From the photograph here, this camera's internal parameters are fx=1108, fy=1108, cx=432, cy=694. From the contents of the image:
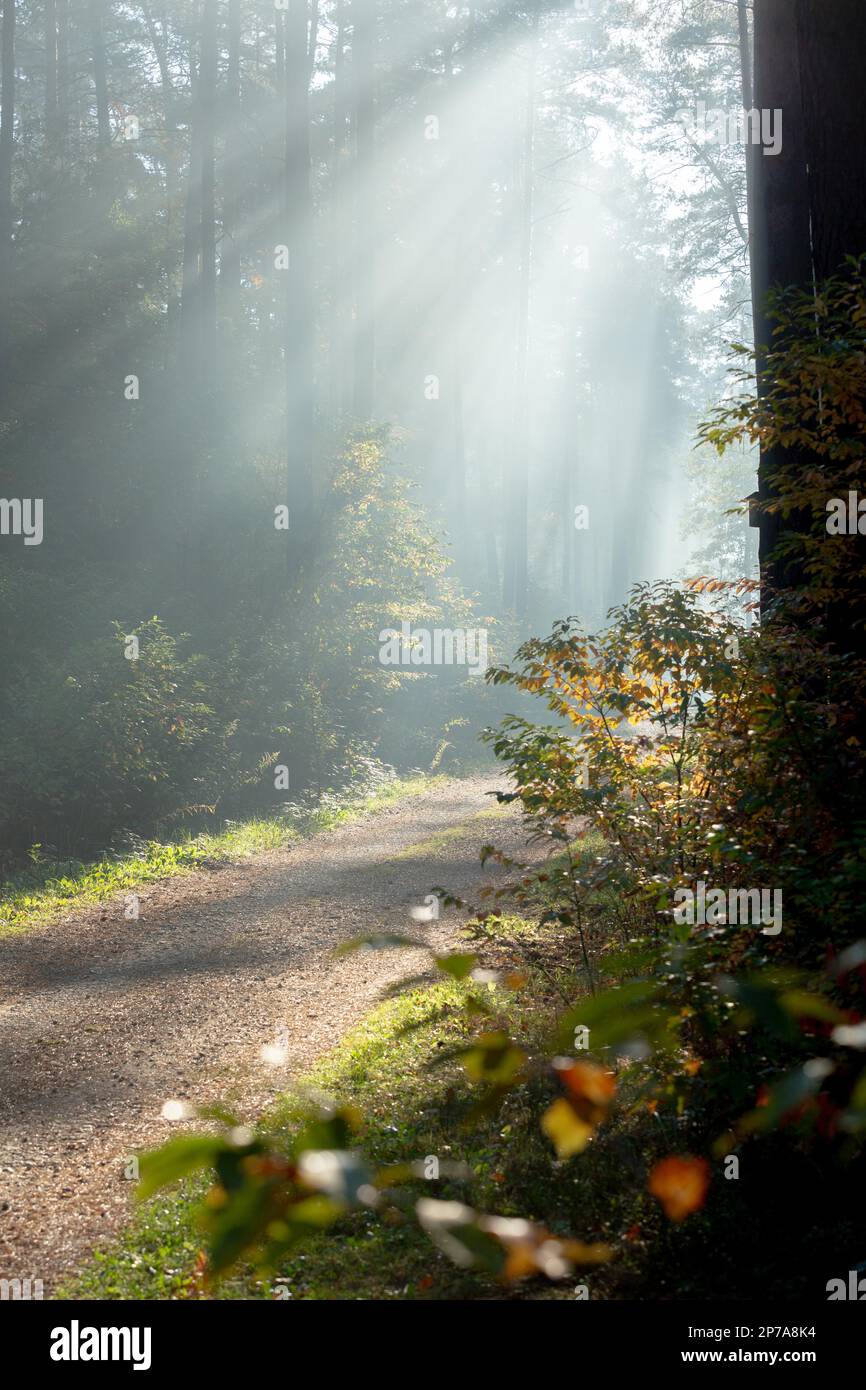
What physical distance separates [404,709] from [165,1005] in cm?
1655

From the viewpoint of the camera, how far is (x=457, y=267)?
105 ft

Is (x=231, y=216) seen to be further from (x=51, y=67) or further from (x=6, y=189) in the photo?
(x=6, y=189)

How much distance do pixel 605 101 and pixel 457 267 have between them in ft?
19.9

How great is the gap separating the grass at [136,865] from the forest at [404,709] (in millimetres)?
97

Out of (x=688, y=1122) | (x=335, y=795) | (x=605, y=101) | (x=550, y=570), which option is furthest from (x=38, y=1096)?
(x=550, y=570)

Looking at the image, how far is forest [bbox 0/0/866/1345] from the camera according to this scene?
4.07 m

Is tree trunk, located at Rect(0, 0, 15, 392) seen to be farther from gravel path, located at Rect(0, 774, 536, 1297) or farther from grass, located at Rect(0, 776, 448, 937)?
gravel path, located at Rect(0, 774, 536, 1297)

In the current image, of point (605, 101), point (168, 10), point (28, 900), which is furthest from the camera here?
point (605, 101)

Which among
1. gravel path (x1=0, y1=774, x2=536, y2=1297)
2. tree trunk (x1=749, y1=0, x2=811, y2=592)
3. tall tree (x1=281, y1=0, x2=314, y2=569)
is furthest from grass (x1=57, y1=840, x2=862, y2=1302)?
tall tree (x1=281, y1=0, x2=314, y2=569)

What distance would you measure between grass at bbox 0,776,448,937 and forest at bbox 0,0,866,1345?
97 mm

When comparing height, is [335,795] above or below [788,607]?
below

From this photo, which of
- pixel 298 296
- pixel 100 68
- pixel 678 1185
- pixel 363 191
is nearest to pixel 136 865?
pixel 298 296
